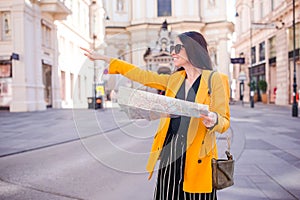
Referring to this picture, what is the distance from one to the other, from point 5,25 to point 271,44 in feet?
77.9

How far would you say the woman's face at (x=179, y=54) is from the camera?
2356 mm

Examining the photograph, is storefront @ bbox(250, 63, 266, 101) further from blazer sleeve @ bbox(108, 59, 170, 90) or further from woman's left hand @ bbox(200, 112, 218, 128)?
woman's left hand @ bbox(200, 112, 218, 128)

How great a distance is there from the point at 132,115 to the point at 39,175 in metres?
4.11

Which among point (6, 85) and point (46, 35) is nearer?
point (6, 85)

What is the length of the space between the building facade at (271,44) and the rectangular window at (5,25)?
1689 cm

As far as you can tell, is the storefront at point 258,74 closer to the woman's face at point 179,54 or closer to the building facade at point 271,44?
the building facade at point 271,44

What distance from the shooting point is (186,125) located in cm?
227

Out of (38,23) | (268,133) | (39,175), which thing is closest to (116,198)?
(39,175)

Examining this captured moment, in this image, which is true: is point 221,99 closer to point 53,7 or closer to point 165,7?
point 53,7

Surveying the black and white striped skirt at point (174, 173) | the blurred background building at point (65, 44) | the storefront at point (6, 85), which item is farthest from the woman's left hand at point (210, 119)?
the storefront at point (6, 85)

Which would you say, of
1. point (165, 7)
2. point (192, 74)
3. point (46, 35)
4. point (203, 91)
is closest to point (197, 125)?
point (203, 91)

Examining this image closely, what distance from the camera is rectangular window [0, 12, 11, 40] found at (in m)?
23.7

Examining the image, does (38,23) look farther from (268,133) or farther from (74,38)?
(268,133)

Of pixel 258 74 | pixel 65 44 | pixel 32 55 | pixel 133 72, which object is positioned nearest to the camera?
pixel 133 72
